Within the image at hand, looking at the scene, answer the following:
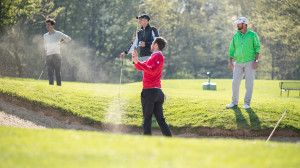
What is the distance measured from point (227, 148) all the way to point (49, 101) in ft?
26.5

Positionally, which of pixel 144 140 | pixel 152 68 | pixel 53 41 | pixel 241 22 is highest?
pixel 241 22

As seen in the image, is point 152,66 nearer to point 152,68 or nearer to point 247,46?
point 152,68

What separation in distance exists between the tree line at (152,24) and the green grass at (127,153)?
26984mm

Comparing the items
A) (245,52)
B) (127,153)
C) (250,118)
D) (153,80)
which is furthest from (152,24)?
(127,153)

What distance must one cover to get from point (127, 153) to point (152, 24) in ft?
156

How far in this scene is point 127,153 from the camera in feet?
18.1

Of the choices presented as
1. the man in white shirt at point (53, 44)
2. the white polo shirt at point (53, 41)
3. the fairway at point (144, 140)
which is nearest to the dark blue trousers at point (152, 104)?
the fairway at point (144, 140)

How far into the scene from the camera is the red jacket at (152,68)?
813cm

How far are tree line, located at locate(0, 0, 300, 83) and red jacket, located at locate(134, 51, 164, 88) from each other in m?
25.4

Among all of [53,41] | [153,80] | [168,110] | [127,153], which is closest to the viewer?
[127,153]

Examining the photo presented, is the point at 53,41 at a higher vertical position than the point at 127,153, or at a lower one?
higher

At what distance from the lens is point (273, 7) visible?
→ 164ft

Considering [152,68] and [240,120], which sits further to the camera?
[240,120]

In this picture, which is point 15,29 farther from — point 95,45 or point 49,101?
point 49,101
